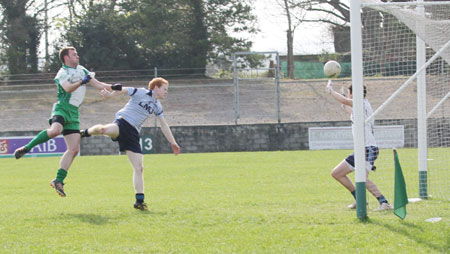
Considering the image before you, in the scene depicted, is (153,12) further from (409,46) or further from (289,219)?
(289,219)

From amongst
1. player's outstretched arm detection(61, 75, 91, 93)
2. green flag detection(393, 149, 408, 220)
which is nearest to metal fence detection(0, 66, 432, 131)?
player's outstretched arm detection(61, 75, 91, 93)

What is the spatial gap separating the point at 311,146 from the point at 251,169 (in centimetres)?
877

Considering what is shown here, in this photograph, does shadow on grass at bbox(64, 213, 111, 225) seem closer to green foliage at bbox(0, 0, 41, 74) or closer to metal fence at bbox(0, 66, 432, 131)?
metal fence at bbox(0, 66, 432, 131)

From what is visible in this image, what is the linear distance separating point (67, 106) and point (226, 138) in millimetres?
15414

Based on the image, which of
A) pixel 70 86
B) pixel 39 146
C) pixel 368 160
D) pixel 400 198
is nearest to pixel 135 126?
pixel 70 86

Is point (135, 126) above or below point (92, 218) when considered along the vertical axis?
above

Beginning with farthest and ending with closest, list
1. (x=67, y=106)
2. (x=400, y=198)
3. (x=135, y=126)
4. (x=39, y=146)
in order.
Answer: (x=39, y=146), (x=67, y=106), (x=135, y=126), (x=400, y=198)

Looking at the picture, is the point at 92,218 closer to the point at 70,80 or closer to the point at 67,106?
the point at 67,106

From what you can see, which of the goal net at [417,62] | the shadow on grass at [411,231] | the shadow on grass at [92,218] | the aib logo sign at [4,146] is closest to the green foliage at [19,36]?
the aib logo sign at [4,146]

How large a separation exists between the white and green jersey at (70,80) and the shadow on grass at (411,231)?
4790 mm

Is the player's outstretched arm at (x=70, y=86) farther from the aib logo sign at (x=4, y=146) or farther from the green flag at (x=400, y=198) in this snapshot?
the aib logo sign at (x=4, y=146)

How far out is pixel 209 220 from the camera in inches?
295

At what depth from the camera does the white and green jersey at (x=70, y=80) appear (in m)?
9.01

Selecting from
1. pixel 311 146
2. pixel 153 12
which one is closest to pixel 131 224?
pixel 311 146
